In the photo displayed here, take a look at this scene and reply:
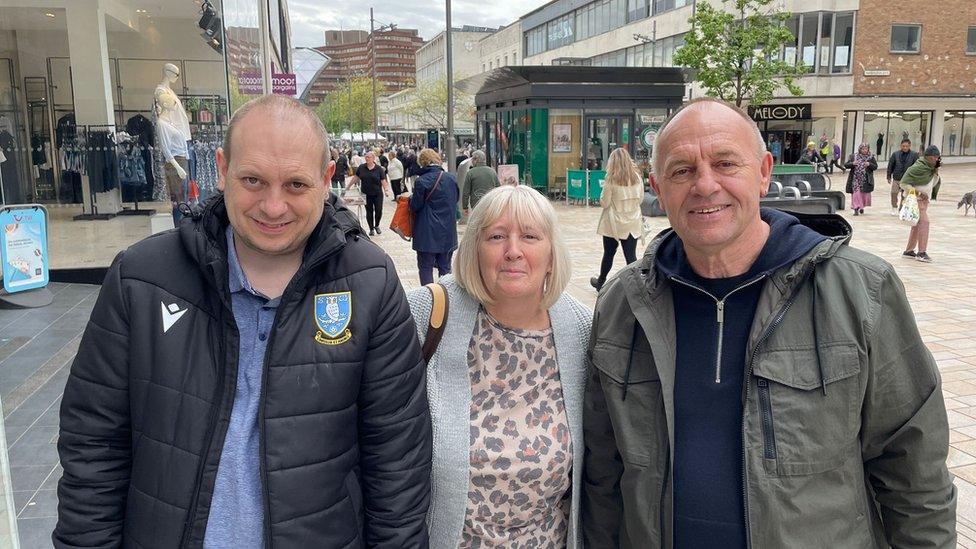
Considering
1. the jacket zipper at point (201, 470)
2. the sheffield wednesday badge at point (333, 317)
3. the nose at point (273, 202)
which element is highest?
the nose at point (273, 202)

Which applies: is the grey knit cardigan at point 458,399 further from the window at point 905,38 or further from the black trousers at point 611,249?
the window at point 905,38

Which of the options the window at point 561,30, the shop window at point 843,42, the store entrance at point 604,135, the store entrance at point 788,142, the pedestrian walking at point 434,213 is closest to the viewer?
the pedestrian walking at point 434,213

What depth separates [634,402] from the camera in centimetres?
194

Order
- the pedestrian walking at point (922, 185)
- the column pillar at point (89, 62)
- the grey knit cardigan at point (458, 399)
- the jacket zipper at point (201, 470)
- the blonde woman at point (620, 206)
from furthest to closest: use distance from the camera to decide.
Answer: the column pillar at point (89, 62) < the pedestrian walking at point (922, 185) < the blonde woman at point (620, 206) < the grey knit cardigan at point (458, 399) < the jacket zipper at point (201, 470)

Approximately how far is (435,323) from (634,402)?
69 centimetres

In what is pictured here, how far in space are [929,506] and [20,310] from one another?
910cm

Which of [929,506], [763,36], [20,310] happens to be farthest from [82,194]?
[763,36]

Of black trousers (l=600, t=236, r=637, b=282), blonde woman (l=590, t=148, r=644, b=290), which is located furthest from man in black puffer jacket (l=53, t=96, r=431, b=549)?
black trousers (l=600, t=236, r=637, b=282)

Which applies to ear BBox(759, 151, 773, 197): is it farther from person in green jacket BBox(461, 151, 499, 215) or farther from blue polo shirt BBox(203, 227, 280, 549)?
person in green jacket BBox(461, 151, 499, 215)

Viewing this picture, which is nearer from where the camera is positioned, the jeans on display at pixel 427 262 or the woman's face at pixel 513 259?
the woman's face at pixel 513 259

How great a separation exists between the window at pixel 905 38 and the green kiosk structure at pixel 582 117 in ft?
73.4

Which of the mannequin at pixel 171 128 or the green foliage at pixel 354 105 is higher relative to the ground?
the green foliage at pixel 354 105

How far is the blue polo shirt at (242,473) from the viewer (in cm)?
173

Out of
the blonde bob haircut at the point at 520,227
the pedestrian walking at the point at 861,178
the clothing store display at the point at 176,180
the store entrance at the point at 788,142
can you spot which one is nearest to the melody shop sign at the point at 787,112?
the store entrance at the point at 788,142
